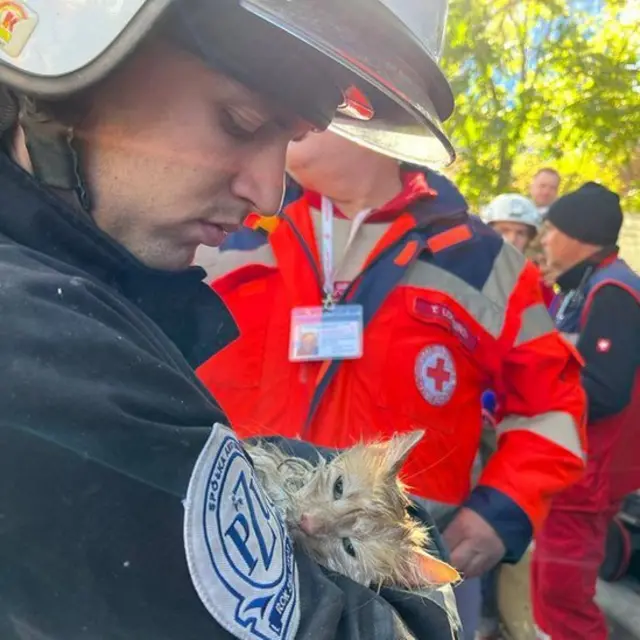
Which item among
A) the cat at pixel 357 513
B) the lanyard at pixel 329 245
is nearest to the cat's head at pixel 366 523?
the cat at pixel 357 513

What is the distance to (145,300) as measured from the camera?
1.40m

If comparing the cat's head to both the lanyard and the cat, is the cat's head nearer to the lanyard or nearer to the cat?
the cat

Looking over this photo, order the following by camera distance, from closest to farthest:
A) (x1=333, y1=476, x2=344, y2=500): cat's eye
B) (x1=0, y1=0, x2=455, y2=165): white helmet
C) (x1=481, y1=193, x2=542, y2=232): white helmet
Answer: (x1=0, y1=0, x2=455, y2=165): white helmet → (x1=333, y1=476, x2=344, y2=500): cat's eye → (x1=481, y1=193, x2=542, y2=232): white helmet

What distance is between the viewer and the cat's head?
4.98ft

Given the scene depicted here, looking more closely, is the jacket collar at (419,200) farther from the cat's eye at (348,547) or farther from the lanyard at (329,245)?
the cat's eye at (348,547)

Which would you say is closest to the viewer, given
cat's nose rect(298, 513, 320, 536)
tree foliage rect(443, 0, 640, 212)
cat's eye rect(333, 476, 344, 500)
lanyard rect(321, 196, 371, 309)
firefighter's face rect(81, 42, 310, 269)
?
firefighter's face rect(81, 42, 310, 269)

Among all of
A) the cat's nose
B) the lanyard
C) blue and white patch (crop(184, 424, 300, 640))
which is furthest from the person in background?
blue and white patch (crop(184, 424, 300, 640))

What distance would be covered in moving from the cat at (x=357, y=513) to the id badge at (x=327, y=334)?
0.82 metres

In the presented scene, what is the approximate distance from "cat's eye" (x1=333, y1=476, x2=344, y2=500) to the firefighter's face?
0.55 m

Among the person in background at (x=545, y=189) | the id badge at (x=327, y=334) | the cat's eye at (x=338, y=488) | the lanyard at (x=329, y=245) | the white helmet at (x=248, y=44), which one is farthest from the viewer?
the person in background at (x=545, y=189)

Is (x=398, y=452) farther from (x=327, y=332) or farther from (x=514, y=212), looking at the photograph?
(x=514, y=212)

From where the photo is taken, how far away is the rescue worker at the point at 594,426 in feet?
13.8

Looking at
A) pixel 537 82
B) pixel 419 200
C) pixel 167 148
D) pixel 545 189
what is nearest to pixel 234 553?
pixel 167 148

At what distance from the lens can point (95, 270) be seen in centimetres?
125
